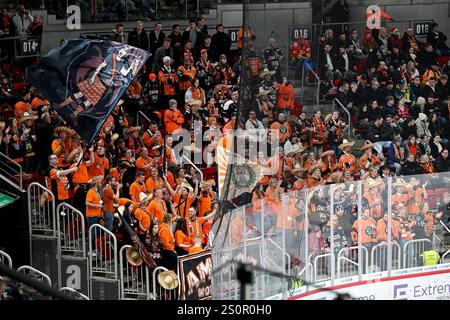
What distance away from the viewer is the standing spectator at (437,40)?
13.4 meters

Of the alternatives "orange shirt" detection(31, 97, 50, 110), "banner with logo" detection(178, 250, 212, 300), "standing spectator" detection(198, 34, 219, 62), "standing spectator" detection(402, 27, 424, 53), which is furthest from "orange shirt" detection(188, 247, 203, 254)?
"standing spectator" detection(198, 34, 219, 62)

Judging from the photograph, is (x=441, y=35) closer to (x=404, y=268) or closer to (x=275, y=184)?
(x=404, y=268)

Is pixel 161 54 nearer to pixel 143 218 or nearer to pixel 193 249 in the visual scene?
pixel 143 218

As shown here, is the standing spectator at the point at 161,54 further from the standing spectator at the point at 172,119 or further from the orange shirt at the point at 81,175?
the orange shirt at the point at 81,175

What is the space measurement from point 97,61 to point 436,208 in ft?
13.9

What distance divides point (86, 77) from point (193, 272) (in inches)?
106

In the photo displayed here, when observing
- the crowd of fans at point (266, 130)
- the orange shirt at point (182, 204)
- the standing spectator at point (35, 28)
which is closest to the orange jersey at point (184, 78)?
the crowd of fans at point (266, 130)

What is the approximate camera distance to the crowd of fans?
1062 centimetres

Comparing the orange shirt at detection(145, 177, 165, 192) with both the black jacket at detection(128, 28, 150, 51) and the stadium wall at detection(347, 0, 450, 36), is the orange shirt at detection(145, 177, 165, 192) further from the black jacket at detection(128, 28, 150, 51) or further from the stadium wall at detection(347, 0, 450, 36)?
the stadium wall at detection(347, 0, 450, 36)

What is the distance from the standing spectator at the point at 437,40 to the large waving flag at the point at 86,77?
3288mm

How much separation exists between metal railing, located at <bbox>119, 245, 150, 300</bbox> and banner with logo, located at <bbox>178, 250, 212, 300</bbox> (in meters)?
0.51

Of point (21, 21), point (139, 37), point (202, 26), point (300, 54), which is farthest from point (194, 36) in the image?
point (300, 54)
